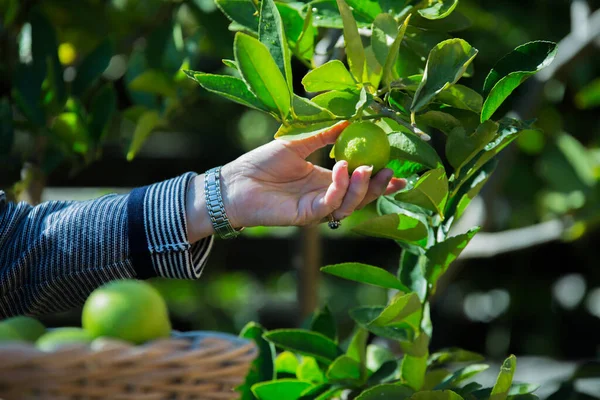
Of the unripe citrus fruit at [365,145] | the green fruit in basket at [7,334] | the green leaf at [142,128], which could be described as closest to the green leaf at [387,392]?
the unripe citrus fruit at [365,145]

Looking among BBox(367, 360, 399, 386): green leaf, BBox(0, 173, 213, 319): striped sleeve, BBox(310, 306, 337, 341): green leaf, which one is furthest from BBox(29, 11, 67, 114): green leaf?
BBox(367, 360, 399, 386): green leaf

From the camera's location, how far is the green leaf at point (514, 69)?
0.68 m

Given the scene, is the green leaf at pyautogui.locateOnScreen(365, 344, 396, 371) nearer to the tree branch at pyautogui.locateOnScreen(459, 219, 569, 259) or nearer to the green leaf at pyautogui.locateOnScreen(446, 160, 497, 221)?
the green leaf at pyautogui.locateOnScreen(446, 160, 497, 221)

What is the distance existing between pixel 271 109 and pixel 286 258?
1.33 m

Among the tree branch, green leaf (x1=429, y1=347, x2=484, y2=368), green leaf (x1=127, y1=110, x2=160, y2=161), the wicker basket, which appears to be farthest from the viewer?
the tree branch

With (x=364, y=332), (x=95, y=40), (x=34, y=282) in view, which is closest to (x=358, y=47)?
(x=364, y=332)

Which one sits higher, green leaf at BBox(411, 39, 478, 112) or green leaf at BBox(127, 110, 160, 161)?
green leaf at BBox(411, 39, 478, 112)

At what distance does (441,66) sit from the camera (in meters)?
0.68

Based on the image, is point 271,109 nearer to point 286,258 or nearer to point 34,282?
point 34,282

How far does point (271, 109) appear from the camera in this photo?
692mm

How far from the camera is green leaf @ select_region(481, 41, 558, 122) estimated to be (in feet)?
2.23

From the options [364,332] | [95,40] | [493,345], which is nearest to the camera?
[364,332]

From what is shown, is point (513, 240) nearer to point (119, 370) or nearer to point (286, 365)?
point (286, 365)

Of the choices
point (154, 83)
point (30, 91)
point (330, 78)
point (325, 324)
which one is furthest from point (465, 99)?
point (30, 91)
